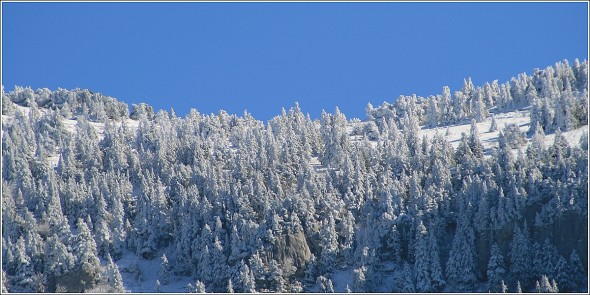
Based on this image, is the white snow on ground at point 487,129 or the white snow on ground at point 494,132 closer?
the white snow on ground at point 494,132

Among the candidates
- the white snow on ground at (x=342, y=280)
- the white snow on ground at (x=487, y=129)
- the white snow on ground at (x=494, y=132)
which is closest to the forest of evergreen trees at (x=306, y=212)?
the white snow on ground at (x=342, y=280)

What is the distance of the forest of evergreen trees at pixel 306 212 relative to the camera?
118 metres

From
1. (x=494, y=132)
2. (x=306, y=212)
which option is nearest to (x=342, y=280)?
(x=306, y=212)

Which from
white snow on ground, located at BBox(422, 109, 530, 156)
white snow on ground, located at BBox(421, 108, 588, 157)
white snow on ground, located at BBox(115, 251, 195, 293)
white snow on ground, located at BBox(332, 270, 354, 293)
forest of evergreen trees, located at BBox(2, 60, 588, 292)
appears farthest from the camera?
white snow on ground, located at BBox(422, 109, 530, 156)

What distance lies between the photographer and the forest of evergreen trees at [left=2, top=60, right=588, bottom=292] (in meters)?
118

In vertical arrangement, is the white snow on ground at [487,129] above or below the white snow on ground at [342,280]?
above

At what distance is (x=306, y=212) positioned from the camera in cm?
12950

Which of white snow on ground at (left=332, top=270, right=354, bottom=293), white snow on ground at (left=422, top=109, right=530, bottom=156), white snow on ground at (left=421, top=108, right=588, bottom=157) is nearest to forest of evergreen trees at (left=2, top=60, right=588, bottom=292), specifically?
white snow on ground at (left=332, top=270, right=354, bottom=293)

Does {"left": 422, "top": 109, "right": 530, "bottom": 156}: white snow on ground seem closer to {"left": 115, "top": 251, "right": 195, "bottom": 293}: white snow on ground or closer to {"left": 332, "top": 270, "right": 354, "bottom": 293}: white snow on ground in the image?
{"left": 332, "top": 270, "right": 354, "bottom": 293}: white snow on ground

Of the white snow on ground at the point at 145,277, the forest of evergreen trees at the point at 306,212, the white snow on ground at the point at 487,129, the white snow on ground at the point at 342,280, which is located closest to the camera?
the forest of evergreen trees at the point at 306,212

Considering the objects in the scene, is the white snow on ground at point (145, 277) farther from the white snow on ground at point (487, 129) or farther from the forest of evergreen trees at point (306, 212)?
the white snow on ground at point (487, 129)

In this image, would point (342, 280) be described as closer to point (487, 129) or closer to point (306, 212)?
point (306, 212)

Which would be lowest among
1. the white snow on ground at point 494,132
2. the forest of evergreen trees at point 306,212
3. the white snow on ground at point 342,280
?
the white snow on ground at point 342,280

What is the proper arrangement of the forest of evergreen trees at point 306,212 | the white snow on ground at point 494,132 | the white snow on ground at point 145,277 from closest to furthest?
the forest of evergreen trees at point 306,212
the white snow on ground at point 145,277
the white snow on ground at point 494,132
